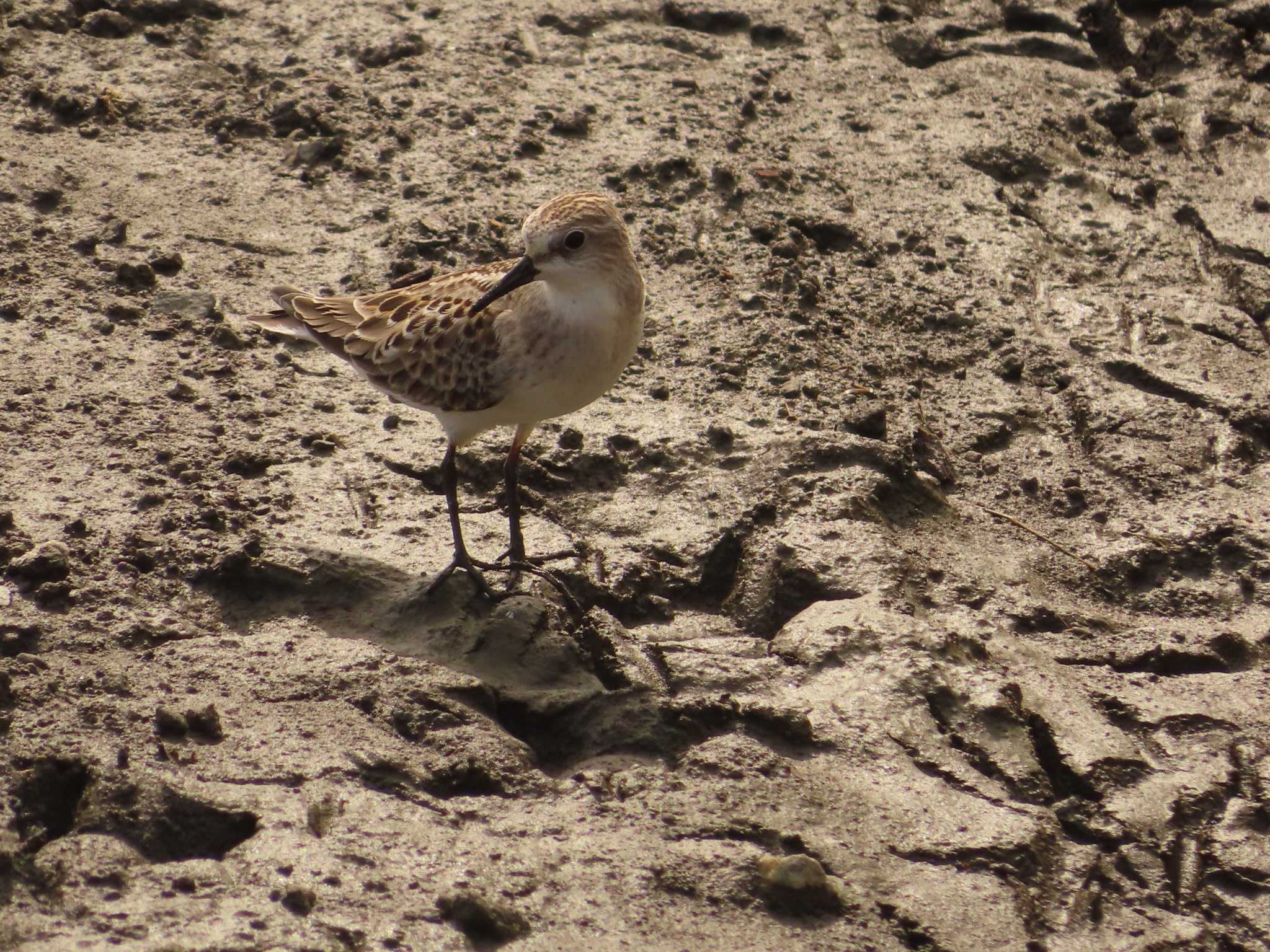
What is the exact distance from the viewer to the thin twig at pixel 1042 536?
18.9 feet

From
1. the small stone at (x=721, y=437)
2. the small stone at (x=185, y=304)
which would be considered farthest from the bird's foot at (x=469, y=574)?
the small stone at (x=185, y=304)

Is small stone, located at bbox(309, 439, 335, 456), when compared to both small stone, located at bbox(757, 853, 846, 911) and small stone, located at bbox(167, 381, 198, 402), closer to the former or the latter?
small stone, located at bbox(167, 381, 198, 402)

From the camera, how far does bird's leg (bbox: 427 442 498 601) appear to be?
5312mm

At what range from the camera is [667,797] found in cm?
454

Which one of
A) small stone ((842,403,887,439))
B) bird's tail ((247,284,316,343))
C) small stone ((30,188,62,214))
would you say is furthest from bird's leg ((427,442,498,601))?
small stone ((30,188,62,214))

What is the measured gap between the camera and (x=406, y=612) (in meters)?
5.24

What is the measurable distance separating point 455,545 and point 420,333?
2.92ft

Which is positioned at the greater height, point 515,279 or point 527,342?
point 515,279

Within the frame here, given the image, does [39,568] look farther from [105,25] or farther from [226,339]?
[105,25]

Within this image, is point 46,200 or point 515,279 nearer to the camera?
point 515,279

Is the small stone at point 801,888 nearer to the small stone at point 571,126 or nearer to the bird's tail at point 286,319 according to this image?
the bird's tail at point 286,319

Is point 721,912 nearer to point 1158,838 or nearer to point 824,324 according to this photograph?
point 1158,838

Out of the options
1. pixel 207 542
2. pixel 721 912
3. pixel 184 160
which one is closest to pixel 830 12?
pixel 184 160

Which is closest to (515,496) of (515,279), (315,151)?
(515,279)
